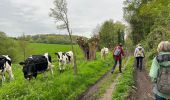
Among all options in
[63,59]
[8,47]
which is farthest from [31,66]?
[8,47]

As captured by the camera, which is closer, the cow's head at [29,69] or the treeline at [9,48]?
the cow's head at [29,69]

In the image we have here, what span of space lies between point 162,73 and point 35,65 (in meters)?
12.3

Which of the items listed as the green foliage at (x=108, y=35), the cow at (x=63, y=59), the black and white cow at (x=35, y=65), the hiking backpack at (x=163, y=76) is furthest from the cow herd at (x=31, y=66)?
the green foliage at (x=108, y=35)

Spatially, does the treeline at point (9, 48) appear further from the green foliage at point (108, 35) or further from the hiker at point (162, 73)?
the hiker at point (162, 73)

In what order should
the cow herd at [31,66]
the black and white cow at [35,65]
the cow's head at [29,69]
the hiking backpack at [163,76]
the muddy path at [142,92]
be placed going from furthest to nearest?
the cow herd at [31,66]
the black and white cow at [35,65]
the cow's head at [29,69]
the muddy path at [142,92]
the hiking backpack at [163,76]

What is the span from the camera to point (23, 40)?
8119 centimetres

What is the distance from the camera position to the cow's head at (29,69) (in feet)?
59.7

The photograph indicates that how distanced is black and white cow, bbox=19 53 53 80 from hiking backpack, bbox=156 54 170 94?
430 inches

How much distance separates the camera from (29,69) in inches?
730

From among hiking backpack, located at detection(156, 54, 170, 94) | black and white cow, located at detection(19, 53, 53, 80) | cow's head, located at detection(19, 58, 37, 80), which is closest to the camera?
hiking backpack, located at detection(156, 54, 170, 94)

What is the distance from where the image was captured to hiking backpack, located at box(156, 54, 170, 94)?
26.3 ft

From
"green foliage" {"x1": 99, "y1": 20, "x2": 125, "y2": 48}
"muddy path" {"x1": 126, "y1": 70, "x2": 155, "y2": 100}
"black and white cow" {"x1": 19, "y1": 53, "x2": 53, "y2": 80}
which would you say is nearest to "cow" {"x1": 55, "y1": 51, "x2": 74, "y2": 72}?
"black and white cow" {"x1": 19, "y1": 53, "x2": 53, "y2": 80}

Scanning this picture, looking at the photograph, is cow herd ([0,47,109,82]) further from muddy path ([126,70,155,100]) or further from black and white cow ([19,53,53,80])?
muddy path ([126,70,155,100])

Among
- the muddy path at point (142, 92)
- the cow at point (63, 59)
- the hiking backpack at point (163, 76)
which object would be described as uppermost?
the hiking backpack at point (163, 76)
